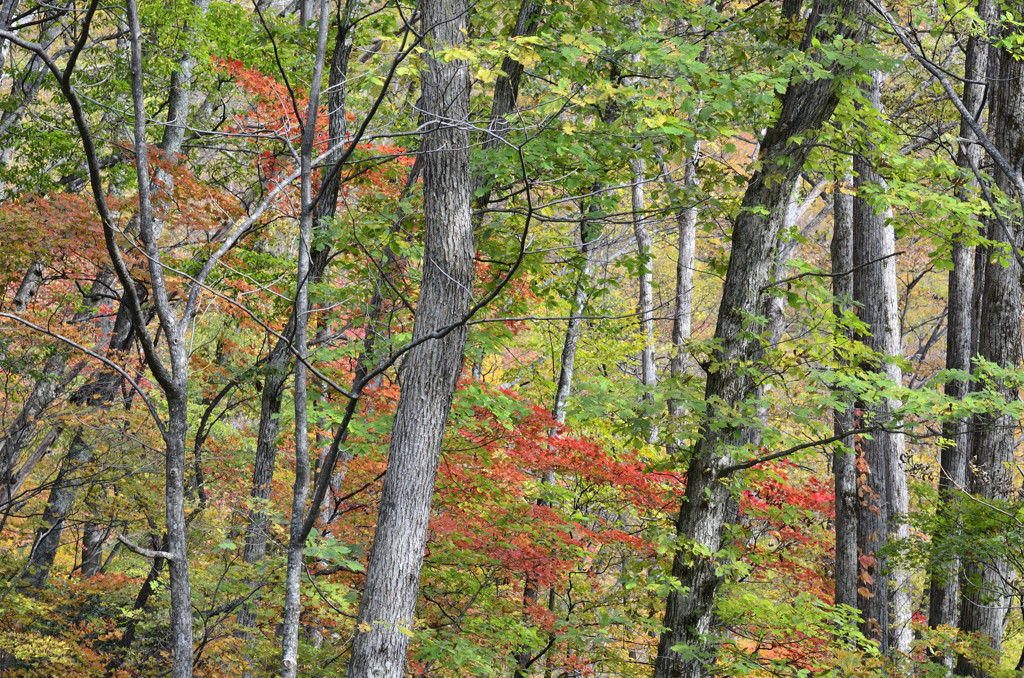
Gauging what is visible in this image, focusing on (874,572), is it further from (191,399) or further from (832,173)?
(191,399)

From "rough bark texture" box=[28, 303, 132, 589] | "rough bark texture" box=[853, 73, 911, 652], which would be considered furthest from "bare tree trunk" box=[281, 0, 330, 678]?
"rough bark texture" box=[853, 73, 911, 652]

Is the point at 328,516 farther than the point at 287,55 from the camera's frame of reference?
Yes

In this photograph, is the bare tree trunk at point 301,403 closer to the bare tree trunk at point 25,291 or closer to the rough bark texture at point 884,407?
the rough bark texture at point 884,407

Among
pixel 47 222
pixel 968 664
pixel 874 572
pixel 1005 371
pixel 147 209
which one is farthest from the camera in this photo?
pixel 874 572

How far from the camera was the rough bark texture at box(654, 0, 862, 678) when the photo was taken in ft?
18.6

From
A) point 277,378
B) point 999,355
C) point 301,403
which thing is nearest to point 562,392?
point 277,378

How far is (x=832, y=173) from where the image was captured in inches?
233

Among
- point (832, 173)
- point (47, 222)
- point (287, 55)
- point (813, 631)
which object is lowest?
point (813, 631)

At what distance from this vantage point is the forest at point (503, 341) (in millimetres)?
4988

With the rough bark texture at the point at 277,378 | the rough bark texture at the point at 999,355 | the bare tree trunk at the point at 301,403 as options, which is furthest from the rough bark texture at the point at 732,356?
the rough bark texture at the point at 277,378

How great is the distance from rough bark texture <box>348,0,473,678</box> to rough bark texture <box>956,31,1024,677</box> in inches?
188

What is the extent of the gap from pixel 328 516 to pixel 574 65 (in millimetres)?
5939

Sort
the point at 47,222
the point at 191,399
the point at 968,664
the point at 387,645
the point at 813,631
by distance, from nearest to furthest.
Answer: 1. the point at 387,645
2. the point at 813,631
3. the point at 968,664
4. the point at 47,222
5. the point at 191,399

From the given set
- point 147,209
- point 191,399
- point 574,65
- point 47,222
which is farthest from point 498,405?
point 191,399
